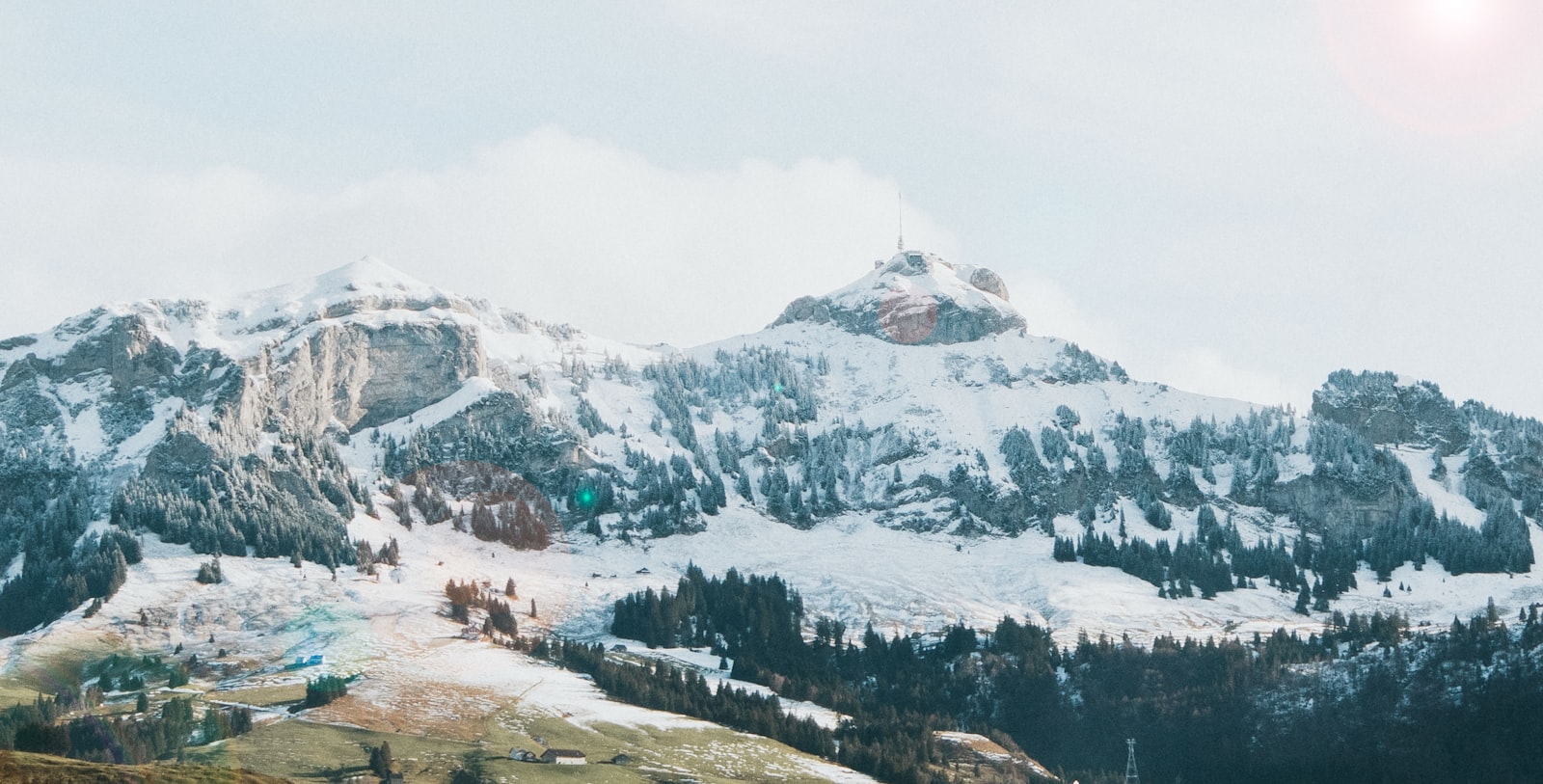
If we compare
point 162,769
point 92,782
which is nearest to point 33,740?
point 162,769

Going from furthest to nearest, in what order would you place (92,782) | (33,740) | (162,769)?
(33,740), (162,769), (92,782)

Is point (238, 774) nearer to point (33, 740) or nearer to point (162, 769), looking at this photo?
point (162, 769)

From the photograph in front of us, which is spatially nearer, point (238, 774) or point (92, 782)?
point (92, 782)

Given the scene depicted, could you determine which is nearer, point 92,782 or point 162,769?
point 92,782

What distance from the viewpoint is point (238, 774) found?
167 m

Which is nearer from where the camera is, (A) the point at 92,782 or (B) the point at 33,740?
(A) the point at 92,782

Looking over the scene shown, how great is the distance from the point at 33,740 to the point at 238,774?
105ft

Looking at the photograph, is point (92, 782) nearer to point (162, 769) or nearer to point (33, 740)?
point (162, 769)

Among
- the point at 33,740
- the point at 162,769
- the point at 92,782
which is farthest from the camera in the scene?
the point at 33,740

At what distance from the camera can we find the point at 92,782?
14638 cm

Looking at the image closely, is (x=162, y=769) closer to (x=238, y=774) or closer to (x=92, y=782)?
(x=238, y=774)

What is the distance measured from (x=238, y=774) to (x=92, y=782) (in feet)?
71.1

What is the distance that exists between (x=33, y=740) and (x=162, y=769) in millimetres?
27465

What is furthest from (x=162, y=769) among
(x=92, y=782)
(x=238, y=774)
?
(x=92, y=782)
